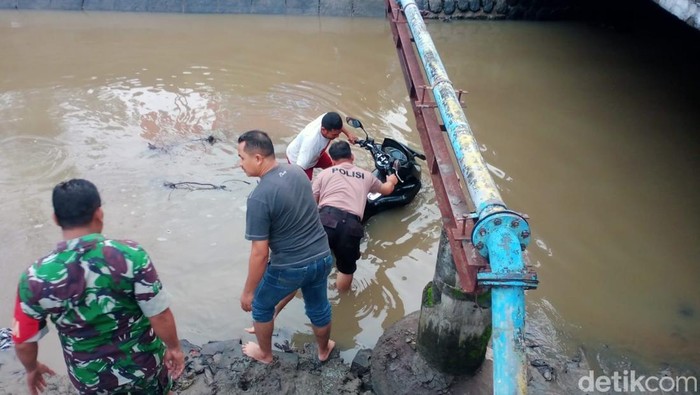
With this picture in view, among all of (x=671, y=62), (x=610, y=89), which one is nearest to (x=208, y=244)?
(x=610, y=89)

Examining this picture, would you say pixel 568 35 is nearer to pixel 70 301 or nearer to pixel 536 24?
pixel 536 24

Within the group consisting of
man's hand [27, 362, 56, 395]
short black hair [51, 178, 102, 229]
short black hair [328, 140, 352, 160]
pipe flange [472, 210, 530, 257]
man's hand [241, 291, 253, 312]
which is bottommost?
man's hand [27, 362, 56, 395]

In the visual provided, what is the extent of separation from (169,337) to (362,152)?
4.73 metres

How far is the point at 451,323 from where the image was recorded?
3.15 m

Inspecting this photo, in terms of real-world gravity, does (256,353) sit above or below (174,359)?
below

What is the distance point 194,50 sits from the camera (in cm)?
1064

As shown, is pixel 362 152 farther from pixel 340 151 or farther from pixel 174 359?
pixel 174 359

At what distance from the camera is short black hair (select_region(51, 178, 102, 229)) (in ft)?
7.41

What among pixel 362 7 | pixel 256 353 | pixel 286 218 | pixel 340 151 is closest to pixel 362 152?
pixel 340 151

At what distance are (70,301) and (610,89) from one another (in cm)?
994

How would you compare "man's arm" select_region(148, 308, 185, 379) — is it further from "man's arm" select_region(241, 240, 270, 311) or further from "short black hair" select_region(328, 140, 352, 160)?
"short black hair" select_region(328, 140, 352, 160)

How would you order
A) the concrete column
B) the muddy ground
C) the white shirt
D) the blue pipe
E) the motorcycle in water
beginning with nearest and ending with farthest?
the blue pipe
the concrete column
the muddy ground
the white shirt
the motorcycle in water

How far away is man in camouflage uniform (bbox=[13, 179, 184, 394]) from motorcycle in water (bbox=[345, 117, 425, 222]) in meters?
3.35

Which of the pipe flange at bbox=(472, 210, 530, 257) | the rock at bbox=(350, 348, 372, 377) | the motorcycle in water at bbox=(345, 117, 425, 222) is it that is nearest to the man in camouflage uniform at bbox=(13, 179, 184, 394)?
the pipe flange at bbox=(472, 210, 530, 257)
